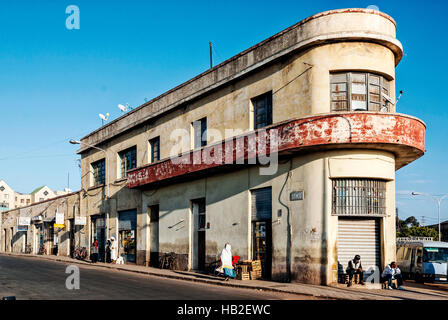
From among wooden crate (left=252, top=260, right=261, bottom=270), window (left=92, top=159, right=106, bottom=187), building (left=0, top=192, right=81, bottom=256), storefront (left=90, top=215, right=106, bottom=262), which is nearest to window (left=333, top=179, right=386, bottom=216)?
wooden crate (left=252, top=260, right=261, bottom=270)

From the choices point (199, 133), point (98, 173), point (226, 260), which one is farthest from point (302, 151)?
point (98, 173)

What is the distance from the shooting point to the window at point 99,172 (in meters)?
37.7

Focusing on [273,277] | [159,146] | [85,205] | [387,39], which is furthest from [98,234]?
[387,39]

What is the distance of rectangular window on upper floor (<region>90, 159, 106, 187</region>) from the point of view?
37719 mm

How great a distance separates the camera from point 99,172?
1517 inches

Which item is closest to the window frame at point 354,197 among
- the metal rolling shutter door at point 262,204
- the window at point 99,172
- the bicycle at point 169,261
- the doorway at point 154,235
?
the metal rolling shutter door at point 262,204

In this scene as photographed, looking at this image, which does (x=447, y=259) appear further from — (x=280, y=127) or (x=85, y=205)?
(x=85, y=205)

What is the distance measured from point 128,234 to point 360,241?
18.2m

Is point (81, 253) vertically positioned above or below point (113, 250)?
below

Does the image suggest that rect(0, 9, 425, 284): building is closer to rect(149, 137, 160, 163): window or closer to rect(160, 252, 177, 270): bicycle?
rect(160, 252, 177, 270): bicycle

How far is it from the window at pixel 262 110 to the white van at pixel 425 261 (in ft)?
46.4

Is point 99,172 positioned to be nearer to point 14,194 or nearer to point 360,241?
point 360,241

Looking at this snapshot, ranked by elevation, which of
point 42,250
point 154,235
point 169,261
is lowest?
point 42,250
